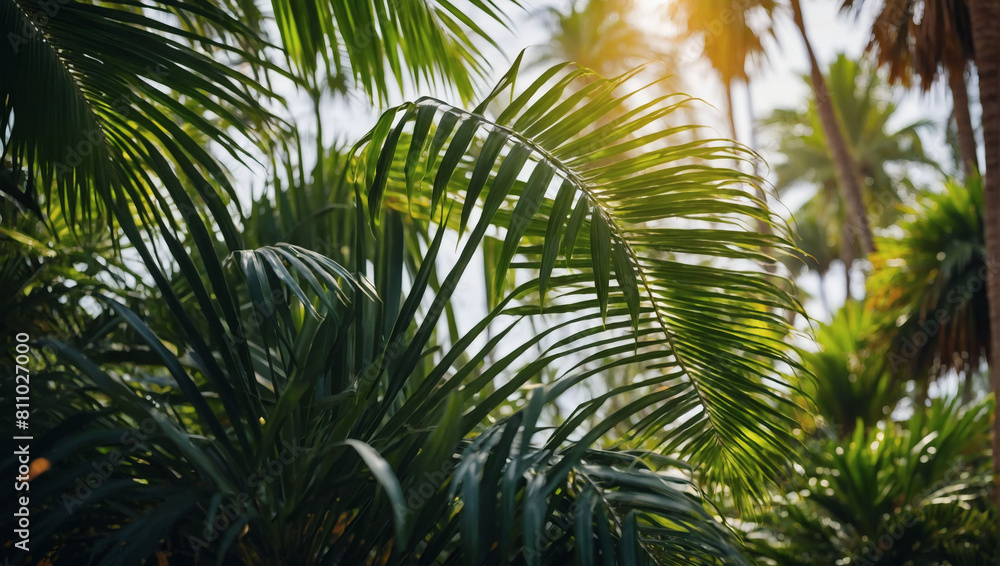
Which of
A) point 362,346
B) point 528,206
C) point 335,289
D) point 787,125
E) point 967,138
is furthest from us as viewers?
point 787,125

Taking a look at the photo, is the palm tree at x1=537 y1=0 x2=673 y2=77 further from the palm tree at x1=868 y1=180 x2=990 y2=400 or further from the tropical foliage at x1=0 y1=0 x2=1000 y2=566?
the tropical foliage at x1=0 y1=0 x2=1000 y2=566

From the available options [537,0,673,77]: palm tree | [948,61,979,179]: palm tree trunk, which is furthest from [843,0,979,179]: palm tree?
[537,0,673,77]: palm tree

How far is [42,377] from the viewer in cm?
150

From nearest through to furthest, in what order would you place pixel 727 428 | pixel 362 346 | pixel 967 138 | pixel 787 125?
pixel 362 346, pixel 727 428, pixel 967 138, pixel 787 125

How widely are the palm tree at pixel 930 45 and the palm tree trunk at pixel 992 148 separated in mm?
985

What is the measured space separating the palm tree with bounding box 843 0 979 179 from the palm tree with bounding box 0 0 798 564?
464 centimetres

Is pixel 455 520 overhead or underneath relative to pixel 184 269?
underneath

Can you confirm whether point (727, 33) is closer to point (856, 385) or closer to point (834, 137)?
point (834, 137)

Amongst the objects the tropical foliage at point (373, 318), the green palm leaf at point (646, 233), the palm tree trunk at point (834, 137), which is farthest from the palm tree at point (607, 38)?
the green palm leaf at point (646, 233)

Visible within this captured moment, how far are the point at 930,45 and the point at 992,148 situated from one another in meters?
1.68

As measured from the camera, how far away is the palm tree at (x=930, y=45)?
202 inches

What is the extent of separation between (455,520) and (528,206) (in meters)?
0.67

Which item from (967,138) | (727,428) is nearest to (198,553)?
(727,428)

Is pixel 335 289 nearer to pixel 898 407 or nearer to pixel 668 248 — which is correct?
pixel 668 248
